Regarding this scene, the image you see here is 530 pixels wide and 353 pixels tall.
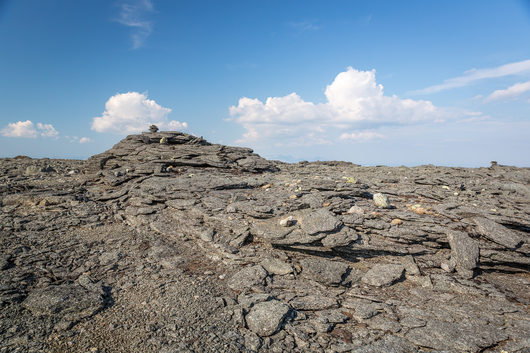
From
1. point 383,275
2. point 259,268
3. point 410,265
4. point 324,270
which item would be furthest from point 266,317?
point 410,265

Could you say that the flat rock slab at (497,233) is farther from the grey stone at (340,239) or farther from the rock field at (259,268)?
the grey stone at (340,239)

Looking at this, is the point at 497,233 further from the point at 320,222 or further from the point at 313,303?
the point at 313,303

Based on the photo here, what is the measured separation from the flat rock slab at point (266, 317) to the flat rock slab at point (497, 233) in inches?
352

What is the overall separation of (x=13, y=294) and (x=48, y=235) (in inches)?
164

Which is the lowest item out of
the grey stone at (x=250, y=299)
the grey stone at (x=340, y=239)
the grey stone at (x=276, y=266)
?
the grey stone at (x=250, y=299)

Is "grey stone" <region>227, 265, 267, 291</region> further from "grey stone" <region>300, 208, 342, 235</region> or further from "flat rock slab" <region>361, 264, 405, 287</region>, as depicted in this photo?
"flat rock slab" <region>361, 264, 405, 287</region>

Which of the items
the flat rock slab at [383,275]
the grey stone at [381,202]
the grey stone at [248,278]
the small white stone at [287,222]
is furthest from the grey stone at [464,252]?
the grey stone at [248,278]

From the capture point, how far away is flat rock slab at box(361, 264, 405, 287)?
9.43 metres

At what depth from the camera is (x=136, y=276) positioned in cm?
961

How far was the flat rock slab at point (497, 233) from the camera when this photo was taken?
1030 cm

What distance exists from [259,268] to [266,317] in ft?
7.93

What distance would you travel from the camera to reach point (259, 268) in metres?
9.81

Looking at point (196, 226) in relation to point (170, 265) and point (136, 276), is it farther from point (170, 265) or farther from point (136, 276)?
point (136, 276)

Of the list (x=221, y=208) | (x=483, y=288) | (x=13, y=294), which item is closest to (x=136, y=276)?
(x=13, y=294)
